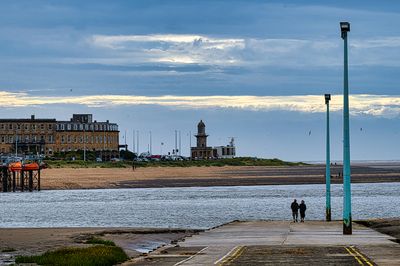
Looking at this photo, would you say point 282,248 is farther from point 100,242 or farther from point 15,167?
point 15,167

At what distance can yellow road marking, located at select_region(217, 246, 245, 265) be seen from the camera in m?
35.0

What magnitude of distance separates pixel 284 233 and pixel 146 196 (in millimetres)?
63735

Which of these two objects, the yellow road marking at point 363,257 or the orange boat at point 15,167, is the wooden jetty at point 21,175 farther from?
the yellow road marking at point 363,257

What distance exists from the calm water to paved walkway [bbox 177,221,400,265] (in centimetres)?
1247

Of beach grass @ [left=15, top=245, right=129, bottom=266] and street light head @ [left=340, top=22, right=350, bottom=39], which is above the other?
street light head @ [left=340, top=22, right=350, bottom=39]

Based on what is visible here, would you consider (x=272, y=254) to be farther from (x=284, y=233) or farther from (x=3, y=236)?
(x=3, y=236)

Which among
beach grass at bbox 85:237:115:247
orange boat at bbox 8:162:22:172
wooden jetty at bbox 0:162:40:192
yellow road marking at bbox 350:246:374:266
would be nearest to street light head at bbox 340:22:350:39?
yellow road marking at bbox 350:246:374:266

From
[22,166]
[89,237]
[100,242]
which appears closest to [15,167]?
[22,166]

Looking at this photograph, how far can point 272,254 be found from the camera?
37875mm

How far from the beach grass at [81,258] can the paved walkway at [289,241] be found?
317 cm

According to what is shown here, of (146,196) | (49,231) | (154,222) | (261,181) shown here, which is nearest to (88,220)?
(154,222)

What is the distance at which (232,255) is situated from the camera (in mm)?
37656

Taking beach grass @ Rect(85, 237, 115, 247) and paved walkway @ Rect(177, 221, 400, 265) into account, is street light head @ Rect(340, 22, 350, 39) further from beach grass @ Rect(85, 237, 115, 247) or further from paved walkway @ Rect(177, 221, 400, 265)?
beach grass @ Rect(85, 237, 115, 247)

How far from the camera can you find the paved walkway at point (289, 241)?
3603cm
